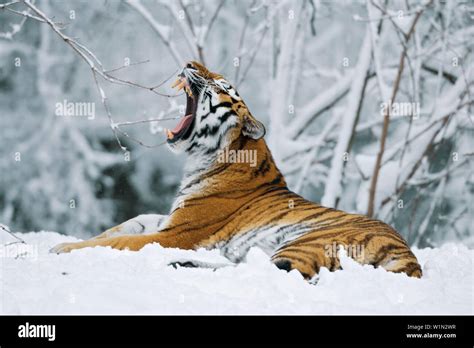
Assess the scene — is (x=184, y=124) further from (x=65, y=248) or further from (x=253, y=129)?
(x=65, y=248)

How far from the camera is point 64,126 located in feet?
36.2

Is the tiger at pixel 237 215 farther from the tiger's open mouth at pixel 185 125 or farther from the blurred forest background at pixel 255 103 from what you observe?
the blurred forest background at pixel 255 103

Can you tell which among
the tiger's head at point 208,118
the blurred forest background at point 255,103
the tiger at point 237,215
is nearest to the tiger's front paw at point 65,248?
the tiger at point 237,215

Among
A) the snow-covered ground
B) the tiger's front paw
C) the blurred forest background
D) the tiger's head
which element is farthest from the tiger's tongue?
the blurred forest background

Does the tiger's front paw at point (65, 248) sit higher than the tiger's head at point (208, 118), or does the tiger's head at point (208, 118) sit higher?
the tiger's head at point (208, 118)

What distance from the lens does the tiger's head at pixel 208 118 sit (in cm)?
505

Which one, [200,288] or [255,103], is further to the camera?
[255,103]

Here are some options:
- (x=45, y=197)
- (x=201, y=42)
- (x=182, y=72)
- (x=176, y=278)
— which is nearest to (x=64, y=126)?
(x=45, y=197)

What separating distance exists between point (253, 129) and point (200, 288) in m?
1.69

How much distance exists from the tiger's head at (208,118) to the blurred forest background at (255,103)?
124 inches

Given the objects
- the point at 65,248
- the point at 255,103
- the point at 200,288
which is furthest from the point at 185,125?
the point at 255,103

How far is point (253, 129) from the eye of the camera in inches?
197
